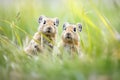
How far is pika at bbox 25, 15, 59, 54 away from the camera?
3445 mm

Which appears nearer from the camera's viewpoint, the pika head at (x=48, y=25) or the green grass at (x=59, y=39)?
the green grass at (x=59, y=39)

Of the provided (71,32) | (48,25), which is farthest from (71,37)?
(48,25)

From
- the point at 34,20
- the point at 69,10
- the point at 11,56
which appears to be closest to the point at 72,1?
the point at 69,10

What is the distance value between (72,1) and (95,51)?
41cm

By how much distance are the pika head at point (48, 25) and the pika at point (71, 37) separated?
0.22 feet

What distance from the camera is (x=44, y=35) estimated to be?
11.5 feet

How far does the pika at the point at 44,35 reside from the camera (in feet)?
A: 11.3

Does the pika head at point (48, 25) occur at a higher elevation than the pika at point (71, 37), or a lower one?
higher

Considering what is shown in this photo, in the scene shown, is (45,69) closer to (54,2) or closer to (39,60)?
(39,60)

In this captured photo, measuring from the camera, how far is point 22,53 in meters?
3.40

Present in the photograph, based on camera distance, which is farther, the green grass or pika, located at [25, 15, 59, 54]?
pika, located at [25, 15, 59, 54]

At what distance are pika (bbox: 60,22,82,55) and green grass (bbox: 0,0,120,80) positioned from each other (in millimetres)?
41

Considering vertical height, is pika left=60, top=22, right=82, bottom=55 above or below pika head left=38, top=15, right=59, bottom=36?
below

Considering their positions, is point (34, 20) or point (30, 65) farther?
point (34, 20)
